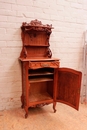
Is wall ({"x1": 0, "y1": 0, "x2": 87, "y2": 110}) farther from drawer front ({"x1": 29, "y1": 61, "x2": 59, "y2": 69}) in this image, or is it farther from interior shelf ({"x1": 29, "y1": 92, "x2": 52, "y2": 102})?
drawer front ({"x1": 29, "y1": 61, "x2": 59, "y2": 69})

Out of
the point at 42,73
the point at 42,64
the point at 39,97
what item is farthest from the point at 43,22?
the point at 39,97

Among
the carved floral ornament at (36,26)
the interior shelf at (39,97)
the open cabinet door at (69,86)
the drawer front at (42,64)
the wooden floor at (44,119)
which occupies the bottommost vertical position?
the wooden floor at (44,119)

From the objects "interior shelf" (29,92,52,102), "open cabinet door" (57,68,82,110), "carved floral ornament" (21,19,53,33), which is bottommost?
"interior shelf" (29,92,52,102)

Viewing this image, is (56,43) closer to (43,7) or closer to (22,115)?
(43,7)

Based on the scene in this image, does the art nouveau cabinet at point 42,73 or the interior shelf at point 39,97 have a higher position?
the art nouveau cabinet at point 42,73

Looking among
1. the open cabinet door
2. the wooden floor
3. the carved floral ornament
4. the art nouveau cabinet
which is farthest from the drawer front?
the wooden floor

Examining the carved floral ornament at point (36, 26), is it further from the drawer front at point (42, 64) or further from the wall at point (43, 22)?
the drawer front at point (42, 64)

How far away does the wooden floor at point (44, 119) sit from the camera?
1.67 m

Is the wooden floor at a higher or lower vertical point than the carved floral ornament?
lower

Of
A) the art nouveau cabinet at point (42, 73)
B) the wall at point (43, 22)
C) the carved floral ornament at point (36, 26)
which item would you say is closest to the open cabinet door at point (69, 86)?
the art nouveau cabinet at point (42, 73)

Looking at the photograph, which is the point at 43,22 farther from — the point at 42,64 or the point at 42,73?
the point at 42,73

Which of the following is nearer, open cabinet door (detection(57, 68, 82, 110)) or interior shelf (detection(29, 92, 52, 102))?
open cabinet door (detection(57, 68, 82, 110))

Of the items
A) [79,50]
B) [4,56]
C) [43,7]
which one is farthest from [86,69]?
[4,56]

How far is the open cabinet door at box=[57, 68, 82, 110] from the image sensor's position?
5.50 feet
